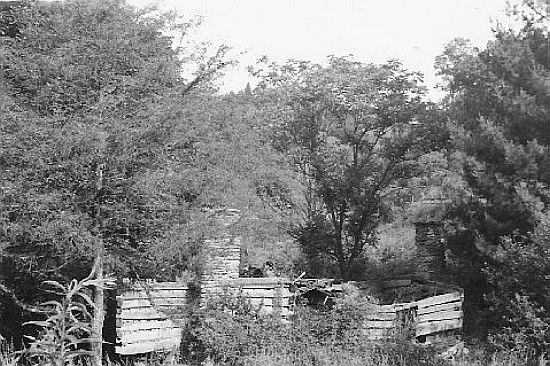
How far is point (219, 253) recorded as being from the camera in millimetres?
10367

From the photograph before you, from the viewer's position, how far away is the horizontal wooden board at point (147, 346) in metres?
9.71

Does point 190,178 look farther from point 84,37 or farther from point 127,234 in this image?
point 84,37

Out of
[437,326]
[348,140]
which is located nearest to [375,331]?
[437,326]

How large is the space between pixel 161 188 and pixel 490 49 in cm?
650

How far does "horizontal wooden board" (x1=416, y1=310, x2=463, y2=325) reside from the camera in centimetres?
998

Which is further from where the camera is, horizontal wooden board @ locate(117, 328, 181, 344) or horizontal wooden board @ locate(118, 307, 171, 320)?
horizontal wooden board @ locate(118, 307, 171, 320)

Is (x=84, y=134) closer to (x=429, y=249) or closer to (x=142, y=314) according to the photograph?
(x=142, y=314)

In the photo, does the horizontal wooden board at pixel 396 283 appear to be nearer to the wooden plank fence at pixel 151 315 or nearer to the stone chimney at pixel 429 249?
the stone chimney at pixel 429 249

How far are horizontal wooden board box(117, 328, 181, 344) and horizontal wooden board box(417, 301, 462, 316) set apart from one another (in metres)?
4.18

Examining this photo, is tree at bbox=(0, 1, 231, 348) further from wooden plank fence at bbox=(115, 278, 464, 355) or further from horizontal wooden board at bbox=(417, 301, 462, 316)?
horizontal wooden board at bbox=(417, 301, 462, 316)

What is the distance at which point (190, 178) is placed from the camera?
967 cm

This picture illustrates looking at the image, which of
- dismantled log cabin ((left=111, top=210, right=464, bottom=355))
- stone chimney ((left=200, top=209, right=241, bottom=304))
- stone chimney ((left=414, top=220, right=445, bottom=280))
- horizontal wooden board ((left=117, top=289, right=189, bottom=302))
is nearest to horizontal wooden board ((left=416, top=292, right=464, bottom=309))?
dismantled log cabin ((left=111, top=210, right=464, bottom=355))

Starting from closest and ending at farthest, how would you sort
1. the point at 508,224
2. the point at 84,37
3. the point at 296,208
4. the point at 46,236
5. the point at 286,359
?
1. the point at 286,359
2. the point at 46,236
3. the point at 84,37
4. the point at 508,224
5. the point at 296,208

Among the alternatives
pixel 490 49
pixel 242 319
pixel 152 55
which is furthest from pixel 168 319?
pixel 490 49
